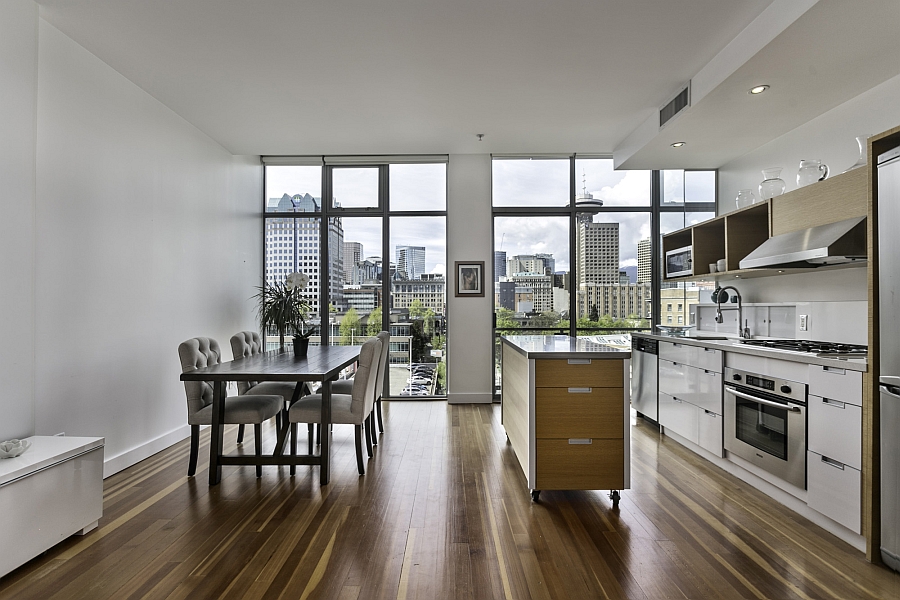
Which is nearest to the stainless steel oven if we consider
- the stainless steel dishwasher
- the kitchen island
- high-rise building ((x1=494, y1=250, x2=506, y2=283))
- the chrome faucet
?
the kitchen island

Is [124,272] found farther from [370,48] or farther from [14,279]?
[370,48]

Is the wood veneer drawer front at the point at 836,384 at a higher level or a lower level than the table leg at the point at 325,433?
higher

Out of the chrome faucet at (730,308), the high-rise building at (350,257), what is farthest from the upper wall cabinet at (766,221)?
the high-rise building at (350,257)

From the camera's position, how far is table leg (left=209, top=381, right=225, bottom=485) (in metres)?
3.26

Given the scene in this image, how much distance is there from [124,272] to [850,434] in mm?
4555

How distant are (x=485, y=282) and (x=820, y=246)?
3506 millimetres

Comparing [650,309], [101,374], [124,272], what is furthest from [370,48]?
[650,309]

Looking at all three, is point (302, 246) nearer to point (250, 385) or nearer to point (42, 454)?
point (250, 385)

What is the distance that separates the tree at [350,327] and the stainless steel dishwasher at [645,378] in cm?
320

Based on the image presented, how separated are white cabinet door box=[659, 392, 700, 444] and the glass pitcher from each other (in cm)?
179

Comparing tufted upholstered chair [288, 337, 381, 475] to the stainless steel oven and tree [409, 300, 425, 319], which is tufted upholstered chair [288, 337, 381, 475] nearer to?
the stainless steel oven

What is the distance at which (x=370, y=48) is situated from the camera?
325 centimetres

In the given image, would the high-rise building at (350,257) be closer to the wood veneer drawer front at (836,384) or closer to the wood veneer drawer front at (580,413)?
the wood veneer drawer front at (580,413)

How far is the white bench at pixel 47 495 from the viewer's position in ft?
6.80
